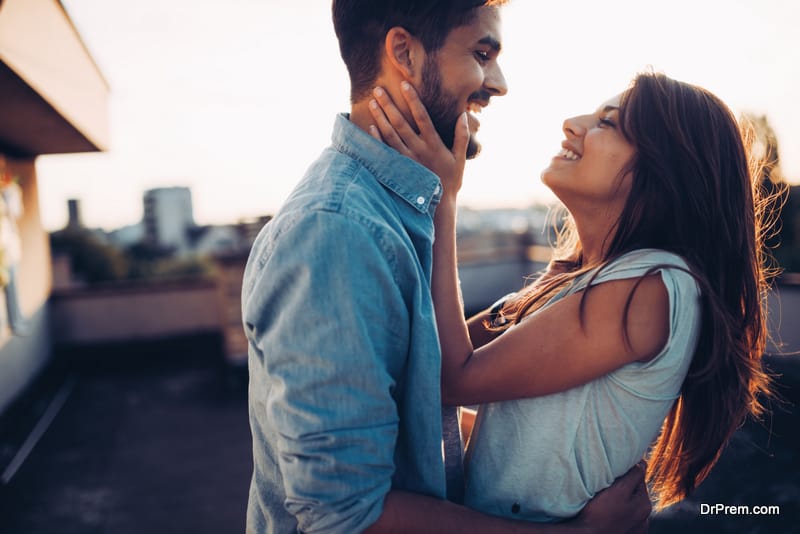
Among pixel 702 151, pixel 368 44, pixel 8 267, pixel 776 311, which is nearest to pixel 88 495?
pixel 8 267

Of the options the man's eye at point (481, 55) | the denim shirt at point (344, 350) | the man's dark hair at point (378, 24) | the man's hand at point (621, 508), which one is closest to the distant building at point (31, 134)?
the man's dark hair at point (378, 24)

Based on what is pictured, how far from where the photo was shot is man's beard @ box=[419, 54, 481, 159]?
123cm

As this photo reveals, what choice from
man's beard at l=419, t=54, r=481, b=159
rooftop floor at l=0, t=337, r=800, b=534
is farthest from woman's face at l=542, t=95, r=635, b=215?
rooftop floor at l=0, t=337, r=800, b=534

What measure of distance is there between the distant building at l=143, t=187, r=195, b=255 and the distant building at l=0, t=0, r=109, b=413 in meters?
31.0

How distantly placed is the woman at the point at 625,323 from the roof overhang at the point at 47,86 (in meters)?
3.46

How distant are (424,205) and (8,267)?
6.72 meters

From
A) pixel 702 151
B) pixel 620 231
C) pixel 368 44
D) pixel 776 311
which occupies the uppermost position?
pixel 368 44

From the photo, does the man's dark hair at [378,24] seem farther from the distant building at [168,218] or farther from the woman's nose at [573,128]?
the distant building at [168,218]

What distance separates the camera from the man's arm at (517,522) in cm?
102

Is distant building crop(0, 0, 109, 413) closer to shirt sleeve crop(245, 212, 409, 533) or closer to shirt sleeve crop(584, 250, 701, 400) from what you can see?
shirt sleeve crop(245, 212, 409, 533)

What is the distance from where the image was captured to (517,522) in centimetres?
122

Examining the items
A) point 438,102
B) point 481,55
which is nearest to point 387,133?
point 438,102

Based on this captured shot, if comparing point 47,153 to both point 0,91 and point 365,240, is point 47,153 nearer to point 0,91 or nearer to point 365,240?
point 0,91

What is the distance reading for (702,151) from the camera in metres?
1.48
